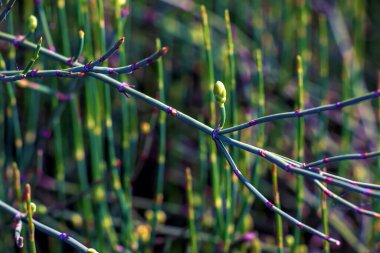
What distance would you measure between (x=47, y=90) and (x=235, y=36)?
708 millimetres

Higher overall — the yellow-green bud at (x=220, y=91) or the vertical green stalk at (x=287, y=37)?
the vertical green stalk at (x=287, y=37)

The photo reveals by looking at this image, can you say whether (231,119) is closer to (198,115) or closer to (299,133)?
(299,133)

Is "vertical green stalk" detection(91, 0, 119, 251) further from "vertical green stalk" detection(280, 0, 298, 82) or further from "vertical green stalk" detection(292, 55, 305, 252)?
"vertical green stalk" detection(280, 0, 298, 82)

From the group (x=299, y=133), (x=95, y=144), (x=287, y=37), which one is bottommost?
(x=95, y=144)

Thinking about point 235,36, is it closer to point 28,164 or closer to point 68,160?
point 68,160

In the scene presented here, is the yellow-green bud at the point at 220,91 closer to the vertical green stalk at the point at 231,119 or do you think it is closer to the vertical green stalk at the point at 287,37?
the vertical green stalk at the point at 231,119

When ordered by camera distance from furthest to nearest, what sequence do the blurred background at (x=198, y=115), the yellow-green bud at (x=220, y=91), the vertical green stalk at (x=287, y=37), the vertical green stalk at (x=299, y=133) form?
the vertical green stalk at (x=287, y=37), the blurred background at (x=198, y=115), the vertical green stalk at (x=299, y=133), the yellow-green bud at (x=220, y=91)

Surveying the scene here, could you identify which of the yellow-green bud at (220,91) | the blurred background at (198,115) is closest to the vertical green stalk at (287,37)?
the blurred background at (198,115)

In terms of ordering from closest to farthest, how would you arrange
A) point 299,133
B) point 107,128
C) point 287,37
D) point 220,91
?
point 220,91 → point 299,133 → point 107,128 → point 287,37

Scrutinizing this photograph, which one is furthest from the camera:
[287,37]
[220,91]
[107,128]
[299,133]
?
[287,37]

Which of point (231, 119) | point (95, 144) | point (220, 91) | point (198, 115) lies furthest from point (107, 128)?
point (198, 115)

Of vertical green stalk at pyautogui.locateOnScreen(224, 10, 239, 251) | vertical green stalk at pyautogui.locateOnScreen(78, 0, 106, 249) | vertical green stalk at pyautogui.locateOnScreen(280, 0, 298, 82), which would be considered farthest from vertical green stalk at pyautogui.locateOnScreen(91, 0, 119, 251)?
vertical green stalk at pyautogui.locateOnScreen(280, 0, 298, 82)

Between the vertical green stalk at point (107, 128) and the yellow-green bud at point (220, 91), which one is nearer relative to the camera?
the yellow-green bud at point (220, 91)

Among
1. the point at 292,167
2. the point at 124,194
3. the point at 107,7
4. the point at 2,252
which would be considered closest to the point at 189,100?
the point at 107,7
